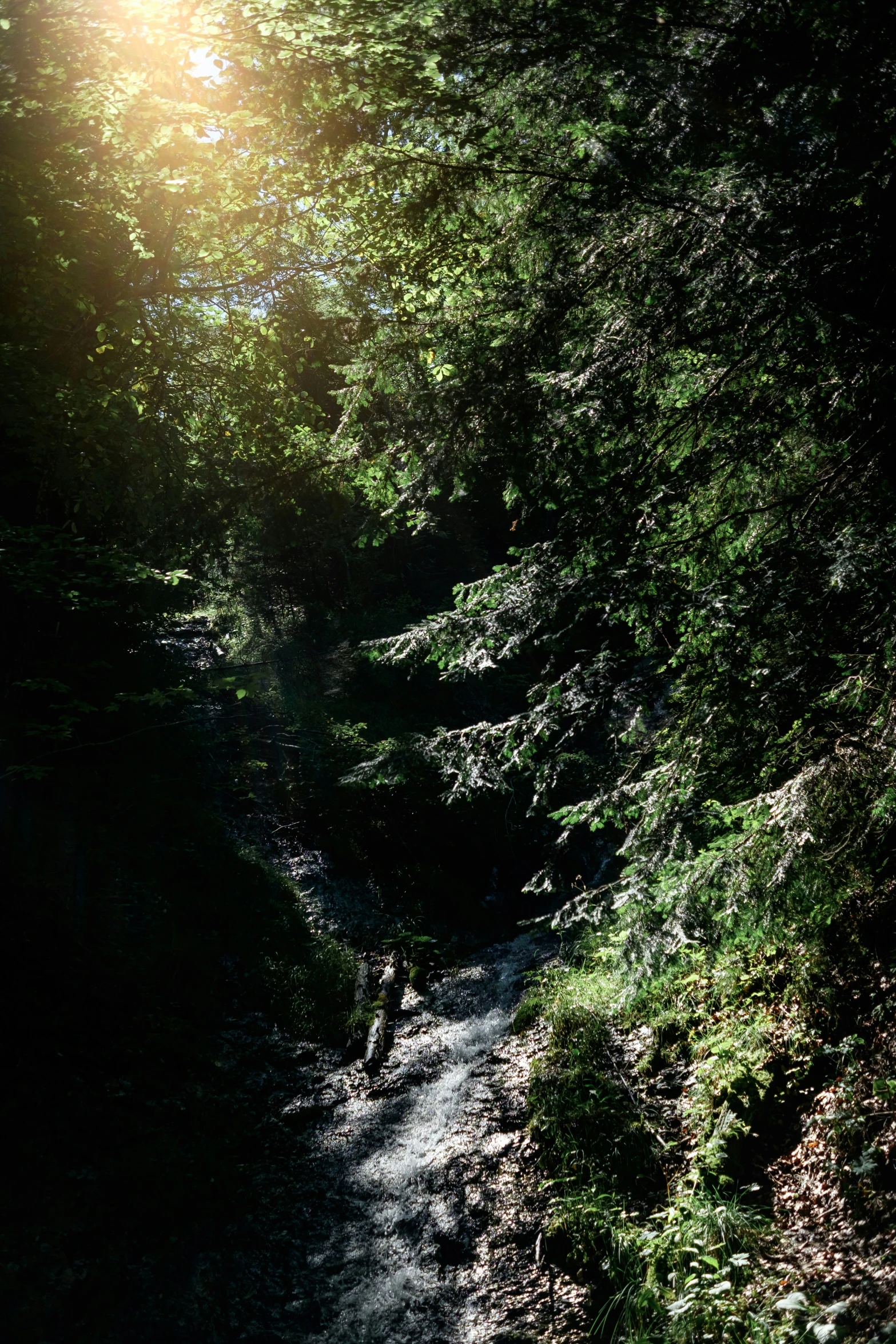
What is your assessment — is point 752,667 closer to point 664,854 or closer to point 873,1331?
point 664,854

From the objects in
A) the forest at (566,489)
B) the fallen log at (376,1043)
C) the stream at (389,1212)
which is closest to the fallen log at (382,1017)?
the fallen log at (376,1043)

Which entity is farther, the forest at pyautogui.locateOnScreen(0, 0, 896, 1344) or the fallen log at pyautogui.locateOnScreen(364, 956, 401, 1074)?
the fallen log at pyautogui.locateOnScreen(364, 956, 401, 1074)

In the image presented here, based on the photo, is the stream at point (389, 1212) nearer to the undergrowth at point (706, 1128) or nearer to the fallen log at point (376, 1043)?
the fallen log at point (376, 1043)

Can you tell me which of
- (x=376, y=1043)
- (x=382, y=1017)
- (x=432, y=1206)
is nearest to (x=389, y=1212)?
(x=432, y=1206)

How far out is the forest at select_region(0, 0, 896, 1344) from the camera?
394 cm

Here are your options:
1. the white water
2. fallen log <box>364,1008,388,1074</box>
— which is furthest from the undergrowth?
fallen log <box>364,1008,388,1074</box>

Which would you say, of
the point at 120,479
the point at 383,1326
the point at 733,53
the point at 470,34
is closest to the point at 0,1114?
the point at 383,1326

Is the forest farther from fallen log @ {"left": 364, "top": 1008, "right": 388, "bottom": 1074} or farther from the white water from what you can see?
fallen log @ {"left": 364, "top": 1008, "right": 388, "bottom": 1074}

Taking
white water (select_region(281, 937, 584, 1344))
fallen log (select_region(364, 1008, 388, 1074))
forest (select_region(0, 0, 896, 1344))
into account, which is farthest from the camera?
fallen log (select_region(364, 1008, 388, 1074))

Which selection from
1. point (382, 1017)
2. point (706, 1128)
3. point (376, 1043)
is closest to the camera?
point (706, 1128)

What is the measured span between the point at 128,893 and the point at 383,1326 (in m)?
6.72

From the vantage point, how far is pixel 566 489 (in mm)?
5207

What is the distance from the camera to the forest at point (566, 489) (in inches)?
155

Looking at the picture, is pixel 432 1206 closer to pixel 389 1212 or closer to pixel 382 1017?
pixel 389 1212
